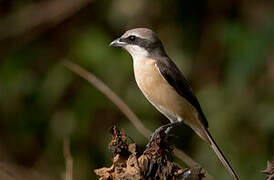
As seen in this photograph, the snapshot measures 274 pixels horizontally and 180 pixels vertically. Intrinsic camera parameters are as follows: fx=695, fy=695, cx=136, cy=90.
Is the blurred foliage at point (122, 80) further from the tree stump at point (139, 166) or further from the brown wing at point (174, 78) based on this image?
the tree stump at point (139, 166)

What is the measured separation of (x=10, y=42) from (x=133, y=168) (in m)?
4.98

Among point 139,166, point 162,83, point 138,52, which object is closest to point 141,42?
point 138,52

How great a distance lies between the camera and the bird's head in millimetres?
5654

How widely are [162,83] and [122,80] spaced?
2137 millimetres

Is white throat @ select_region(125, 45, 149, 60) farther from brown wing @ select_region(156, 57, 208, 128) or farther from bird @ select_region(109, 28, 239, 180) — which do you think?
brown wing @ select_region(156, 57, 208, 128)

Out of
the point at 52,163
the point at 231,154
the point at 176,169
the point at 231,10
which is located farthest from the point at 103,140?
the point at 176,169

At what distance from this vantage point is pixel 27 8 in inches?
335

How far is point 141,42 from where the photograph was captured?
5.68 m

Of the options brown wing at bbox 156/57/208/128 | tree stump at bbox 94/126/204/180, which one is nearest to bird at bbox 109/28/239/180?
brown wing at bbox 156/57/208/128

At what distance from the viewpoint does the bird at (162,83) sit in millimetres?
5520

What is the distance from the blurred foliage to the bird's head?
1678 millimetres

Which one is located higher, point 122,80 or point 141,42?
point 141,42

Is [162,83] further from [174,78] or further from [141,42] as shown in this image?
[141,42]

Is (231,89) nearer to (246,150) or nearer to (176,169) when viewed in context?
(246,150)
